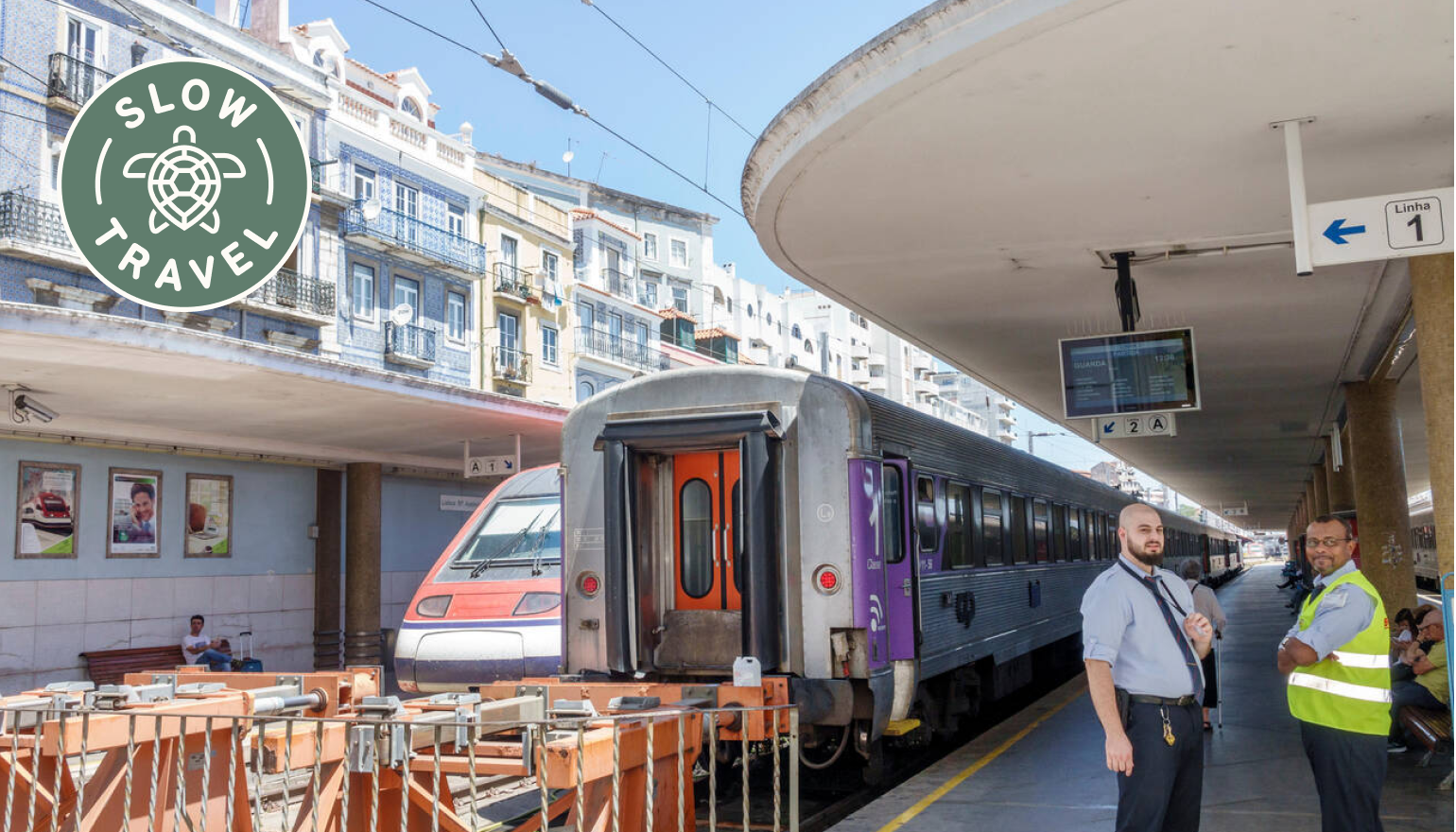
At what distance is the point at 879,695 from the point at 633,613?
182cm

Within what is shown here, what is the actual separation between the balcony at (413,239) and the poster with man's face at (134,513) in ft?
44.6

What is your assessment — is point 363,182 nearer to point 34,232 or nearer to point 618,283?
point 34,232

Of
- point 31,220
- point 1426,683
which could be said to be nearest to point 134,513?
point 31,220

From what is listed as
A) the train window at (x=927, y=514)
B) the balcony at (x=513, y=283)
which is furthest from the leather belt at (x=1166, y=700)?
the balcony at (x=513, y=283)

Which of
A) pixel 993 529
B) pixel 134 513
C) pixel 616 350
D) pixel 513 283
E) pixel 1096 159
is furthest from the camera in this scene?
pixel 616 350

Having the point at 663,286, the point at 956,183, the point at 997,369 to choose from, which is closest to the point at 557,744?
the point at 956,183

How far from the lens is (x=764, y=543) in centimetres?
809

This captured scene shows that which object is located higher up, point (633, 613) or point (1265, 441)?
point (1265, 441)

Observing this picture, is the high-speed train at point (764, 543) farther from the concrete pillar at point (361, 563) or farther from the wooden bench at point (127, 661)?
the concrete pillar at point (361, 563)

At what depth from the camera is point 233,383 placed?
1310 cm

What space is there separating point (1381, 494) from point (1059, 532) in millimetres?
3793

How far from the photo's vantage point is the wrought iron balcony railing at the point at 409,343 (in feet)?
104

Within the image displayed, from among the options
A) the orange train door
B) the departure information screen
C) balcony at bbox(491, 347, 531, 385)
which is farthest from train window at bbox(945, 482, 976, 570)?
balcony at bbox(491, 347, 531, 385)

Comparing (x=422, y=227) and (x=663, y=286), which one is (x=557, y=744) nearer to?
(x=422, y=227)
